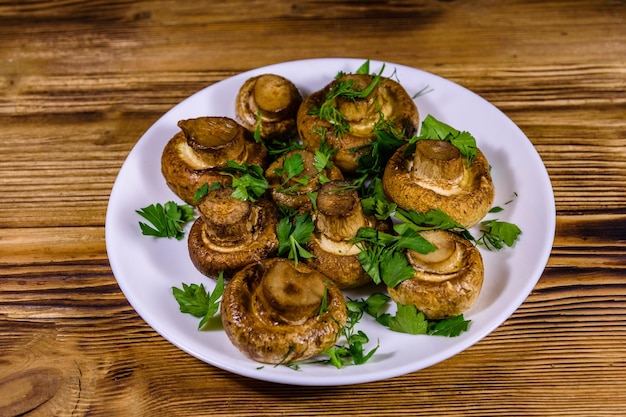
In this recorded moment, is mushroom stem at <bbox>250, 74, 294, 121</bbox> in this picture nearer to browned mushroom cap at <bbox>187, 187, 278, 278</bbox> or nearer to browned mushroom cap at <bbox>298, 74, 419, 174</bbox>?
browned mushroom cap at <bbox>298, 74, 419, 174</bbox>

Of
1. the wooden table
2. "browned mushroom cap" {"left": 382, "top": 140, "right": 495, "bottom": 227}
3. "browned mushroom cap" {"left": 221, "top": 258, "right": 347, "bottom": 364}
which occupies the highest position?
"browned mushroom cap" {"left": 382, "top": 140, "right": 495, "bottom": 227}

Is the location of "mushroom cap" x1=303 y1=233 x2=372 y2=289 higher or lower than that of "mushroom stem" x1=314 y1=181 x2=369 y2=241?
lower

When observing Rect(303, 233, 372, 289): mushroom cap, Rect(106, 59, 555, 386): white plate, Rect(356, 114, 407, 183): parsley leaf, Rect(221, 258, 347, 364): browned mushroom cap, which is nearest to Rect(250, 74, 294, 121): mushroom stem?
Rect(106, 59, 555, 386): white plate

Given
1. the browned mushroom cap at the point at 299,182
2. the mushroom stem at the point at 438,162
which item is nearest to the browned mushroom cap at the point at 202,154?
the browned mushroom cap at the point at 299,182

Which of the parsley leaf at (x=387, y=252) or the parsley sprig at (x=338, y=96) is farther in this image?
the parsley sprig at (x=338, y=96)

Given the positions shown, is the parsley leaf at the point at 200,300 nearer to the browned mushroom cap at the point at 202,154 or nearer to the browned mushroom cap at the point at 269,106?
the browned mushroom cap at the point at 202,154

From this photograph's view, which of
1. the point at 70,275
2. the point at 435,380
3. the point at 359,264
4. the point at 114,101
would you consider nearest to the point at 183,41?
the point at 114,101
